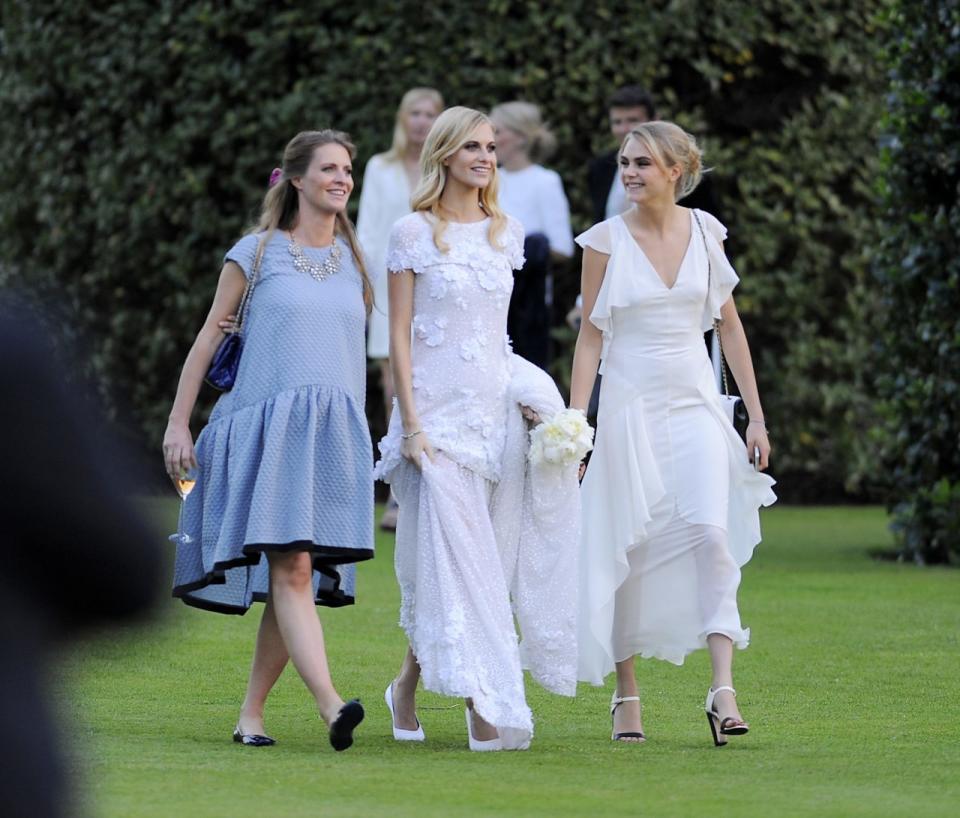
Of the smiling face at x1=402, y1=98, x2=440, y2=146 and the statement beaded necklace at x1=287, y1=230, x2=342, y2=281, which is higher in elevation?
the smiling face at x1=402, y1=98, x2=440, y2=146

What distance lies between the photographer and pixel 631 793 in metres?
5.14

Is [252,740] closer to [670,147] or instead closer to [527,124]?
[670,147]

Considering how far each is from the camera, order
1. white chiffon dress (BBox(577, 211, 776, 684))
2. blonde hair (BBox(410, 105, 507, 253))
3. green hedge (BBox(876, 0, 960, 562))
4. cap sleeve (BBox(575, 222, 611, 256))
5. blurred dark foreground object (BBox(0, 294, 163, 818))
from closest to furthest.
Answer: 1. blurred dark foreground object (BBox(0, 294, 163, 818))
2. blonde hair (BBox(410, 105, 507, 253))
3. white chiffon dress (BBox(577, 211, 776, 684))
4. cap sleeve (BBox(575, 222, 611, 256))
5. green hedge (BBox(876, 0, 960, 562))

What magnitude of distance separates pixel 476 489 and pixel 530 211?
14.6 feet

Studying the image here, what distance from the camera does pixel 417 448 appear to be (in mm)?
6066

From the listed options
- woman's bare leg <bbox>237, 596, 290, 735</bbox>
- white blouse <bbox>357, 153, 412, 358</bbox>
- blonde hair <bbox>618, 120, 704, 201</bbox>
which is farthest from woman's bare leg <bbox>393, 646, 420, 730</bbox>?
white blouse <bbox>357, 153, 412, 358</bbox>

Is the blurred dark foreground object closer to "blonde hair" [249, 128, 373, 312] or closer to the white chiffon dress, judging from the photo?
"blonde hair" [249, 128, 373, 312]

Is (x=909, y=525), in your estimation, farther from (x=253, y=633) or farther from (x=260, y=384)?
(x=260, y=384)

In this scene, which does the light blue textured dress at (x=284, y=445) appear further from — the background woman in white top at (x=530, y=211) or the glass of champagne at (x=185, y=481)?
the background woman in white top at (x=530, y=211)

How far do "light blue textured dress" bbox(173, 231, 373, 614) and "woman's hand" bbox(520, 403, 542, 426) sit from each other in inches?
19.0

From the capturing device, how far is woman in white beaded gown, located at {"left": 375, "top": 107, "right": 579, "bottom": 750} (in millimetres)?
6043

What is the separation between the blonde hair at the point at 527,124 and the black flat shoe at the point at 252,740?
498 centimetres

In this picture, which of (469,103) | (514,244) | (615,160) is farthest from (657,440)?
(469,103)

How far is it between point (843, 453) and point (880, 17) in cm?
375
